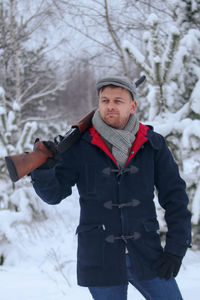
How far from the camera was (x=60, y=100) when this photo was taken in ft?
53.5

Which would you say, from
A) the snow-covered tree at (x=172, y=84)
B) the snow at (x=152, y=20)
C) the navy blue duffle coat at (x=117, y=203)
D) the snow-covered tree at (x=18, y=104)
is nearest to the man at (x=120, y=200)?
the navy blue duffle coat at (x=117, y=203)

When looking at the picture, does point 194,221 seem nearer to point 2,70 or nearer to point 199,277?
point 199,277

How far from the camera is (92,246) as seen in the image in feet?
4.83

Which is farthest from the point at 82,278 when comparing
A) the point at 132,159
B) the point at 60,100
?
the point at 60,100

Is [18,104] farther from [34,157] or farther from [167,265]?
[167,265]

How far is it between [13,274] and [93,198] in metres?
Answer: 3.00

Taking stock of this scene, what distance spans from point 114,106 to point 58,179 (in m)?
0.47

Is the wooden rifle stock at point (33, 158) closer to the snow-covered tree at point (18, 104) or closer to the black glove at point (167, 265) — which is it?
the black glove at point (167, 265)

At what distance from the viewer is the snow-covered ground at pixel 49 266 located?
3.00 metres

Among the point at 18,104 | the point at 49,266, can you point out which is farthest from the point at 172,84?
the point at 18,104

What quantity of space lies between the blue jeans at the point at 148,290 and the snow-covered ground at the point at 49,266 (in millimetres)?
1321

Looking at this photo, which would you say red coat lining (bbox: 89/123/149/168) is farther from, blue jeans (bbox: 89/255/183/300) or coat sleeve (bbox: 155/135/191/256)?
blue jeans (bbox: 89/255/183/300)

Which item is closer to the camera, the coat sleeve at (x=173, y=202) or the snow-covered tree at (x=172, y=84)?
the coat sleeve at (x=173, y=202)

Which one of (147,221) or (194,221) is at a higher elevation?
Answer: (147,221)
